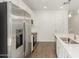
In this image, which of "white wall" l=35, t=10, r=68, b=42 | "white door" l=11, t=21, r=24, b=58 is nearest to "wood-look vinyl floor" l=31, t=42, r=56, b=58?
"white door" l=11, t=21, r=24, b=58

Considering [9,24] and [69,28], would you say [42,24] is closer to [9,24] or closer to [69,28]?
[69,28]

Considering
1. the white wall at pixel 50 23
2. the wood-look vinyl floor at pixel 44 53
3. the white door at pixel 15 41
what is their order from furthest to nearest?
the white wall at pixel 50 23 → the wood-look vinyl floor at pixel 44 53 → the white door at pixel 15 41

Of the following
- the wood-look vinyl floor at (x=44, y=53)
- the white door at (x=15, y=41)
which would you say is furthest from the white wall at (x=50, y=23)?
the white door at (x=15, y=41)

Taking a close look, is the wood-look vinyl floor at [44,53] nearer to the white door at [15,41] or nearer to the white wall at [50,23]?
the white door at [15,41]

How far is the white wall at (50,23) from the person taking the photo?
9.36 m

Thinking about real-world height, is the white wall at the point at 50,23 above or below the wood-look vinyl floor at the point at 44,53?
above

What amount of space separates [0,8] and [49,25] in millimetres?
7204

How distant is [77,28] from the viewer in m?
7.24

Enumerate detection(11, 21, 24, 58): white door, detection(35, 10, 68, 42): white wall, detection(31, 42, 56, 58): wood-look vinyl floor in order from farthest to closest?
1. detection(35, 10, 68, 42): white wall
2. detection(31, 42, 56, 58): wood-look vinyl floor
3. detection(11, 21, 24, 58): white door

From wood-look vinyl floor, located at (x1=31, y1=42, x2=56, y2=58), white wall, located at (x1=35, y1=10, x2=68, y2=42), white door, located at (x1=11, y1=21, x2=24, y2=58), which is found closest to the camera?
white door, located at (x1=11, y1=21, x2=24, y2=58)

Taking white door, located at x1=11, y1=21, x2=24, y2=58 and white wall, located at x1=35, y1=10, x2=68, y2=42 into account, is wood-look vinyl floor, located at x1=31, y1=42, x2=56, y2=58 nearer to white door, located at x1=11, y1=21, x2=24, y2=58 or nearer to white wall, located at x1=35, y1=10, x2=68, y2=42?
white door, located at x1=11, y1=21, x2=24, y2=58

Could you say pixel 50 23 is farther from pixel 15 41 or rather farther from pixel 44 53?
pixel 15 41

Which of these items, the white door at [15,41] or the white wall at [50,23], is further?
the white wall at [50,23]

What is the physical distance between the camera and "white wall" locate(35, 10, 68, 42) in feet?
30.7
